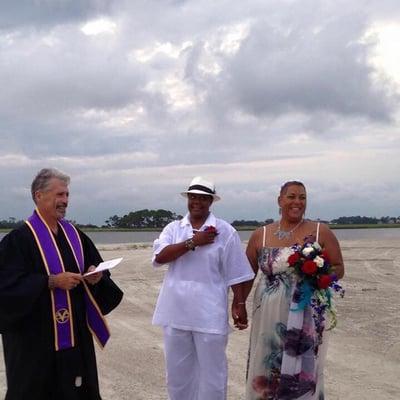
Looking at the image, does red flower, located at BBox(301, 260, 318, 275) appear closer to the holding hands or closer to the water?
the holding hands

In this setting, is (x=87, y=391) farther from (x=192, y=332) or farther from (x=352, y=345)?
(x=352, y=345)

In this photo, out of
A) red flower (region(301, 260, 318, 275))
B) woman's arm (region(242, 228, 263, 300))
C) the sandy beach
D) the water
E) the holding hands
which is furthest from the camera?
the water

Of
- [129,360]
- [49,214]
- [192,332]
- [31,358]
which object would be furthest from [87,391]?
[129,360]

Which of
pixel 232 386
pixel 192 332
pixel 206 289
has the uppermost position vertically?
pixel 206 289

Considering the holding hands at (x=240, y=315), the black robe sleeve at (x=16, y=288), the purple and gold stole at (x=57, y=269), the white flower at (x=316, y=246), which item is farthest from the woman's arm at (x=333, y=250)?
the black robe sleeve at (x=16, y=288)

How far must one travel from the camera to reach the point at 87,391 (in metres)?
4.73

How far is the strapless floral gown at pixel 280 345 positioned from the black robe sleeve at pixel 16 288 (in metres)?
1.81

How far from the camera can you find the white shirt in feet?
16.8

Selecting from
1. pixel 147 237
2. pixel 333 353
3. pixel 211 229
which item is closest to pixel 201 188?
pixel 211 229

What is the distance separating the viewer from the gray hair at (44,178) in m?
4.63

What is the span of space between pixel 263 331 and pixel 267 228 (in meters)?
0.90

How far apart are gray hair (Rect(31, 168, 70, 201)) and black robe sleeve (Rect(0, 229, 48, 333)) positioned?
1.65 ft

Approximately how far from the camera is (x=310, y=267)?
191 inches

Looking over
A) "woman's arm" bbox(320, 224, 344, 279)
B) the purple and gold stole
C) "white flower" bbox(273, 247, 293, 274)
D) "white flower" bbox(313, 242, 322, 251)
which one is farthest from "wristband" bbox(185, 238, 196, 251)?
"woman's arm" bbox(320, 224, 344, 279)
